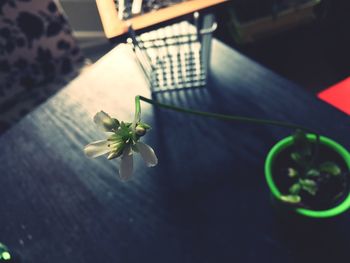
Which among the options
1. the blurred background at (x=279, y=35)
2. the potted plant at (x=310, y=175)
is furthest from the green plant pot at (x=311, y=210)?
the blurred background at (x=279, y=35)

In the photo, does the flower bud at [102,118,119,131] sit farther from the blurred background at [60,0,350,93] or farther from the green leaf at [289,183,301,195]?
the blurred background at [60,0,350,93]

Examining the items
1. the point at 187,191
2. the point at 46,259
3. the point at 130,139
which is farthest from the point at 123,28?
the point at 46,259

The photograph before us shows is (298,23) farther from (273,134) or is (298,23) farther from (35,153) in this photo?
(35,153)

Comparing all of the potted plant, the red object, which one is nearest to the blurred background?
the red object

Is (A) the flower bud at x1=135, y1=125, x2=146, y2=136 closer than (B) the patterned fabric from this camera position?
Yes

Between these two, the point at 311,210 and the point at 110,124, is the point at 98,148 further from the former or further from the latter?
the point at 311,210

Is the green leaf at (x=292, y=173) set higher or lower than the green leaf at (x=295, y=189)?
higher

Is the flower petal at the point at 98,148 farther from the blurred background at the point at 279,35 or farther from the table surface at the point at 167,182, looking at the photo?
the blurred background at the point at 279,35
